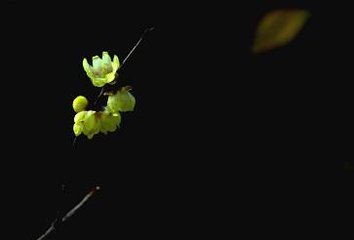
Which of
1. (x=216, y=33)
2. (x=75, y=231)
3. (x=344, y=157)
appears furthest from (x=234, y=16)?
(x=75, y=231)

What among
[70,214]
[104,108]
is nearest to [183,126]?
[104,108]

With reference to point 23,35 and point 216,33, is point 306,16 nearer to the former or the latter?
point 216,33

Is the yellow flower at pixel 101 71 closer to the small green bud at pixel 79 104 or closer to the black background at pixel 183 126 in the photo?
the small green bud at pixel 79 104

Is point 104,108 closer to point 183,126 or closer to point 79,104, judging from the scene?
Answer: point 79,104

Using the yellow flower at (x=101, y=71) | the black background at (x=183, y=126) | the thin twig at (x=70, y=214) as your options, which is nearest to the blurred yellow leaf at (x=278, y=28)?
the black background at (x=183, y=126)

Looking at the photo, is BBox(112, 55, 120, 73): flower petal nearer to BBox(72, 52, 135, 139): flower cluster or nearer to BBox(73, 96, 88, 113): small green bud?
BBox(72, 52, 135, 139): flower cluster

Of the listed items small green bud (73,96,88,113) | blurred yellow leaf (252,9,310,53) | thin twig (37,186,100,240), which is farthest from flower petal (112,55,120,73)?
blurred yellow leaf (252,9,310,53)
